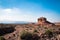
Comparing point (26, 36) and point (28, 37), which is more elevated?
point (26, 36)

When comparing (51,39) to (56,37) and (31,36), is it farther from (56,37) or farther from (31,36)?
(31,36)

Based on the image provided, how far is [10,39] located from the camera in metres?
20.3

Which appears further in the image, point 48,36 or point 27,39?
point 48,36

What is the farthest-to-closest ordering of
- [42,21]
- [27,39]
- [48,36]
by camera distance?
[42,21] < [48,36] < [27,39]

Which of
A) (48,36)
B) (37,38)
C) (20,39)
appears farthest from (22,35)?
(48,36)

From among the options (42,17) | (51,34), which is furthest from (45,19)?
(51,34)

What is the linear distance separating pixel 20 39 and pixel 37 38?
2.50 m

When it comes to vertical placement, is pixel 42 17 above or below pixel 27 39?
above

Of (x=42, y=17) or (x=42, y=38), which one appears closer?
(x=42, y=38)

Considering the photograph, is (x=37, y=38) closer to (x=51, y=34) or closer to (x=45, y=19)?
(x=51, y=34)

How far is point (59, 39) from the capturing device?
61.8ft

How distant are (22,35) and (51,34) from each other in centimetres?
474

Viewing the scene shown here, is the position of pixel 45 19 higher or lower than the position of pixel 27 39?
higher

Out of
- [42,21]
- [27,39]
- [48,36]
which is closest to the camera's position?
[27,39]
